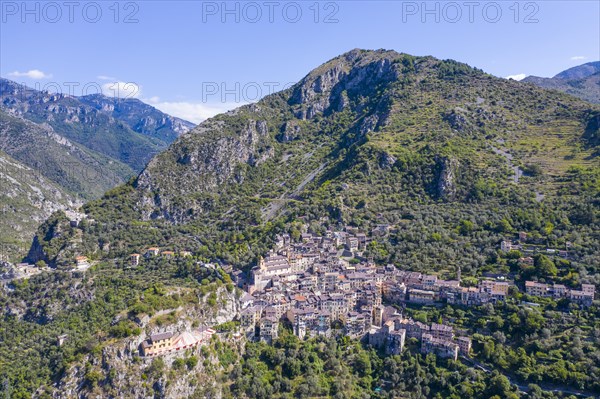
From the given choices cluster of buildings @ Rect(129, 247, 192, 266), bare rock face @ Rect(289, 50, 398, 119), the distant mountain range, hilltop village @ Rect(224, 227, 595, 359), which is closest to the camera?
hilltop village @ Rect(224, 227, 595, 359)

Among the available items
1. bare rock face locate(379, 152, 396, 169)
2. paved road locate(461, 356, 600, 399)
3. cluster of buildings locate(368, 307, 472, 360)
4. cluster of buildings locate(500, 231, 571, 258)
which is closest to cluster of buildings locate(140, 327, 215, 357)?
cluster of buildings locate(368, 307, 472, 360)

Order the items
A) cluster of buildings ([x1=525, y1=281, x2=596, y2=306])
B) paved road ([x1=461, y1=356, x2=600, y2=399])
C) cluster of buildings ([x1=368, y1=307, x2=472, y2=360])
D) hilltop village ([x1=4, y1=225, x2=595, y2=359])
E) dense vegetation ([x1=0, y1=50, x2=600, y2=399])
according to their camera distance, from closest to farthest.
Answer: paved road ([x1=461, y1=356, x2=600, y2=399])
dense vegetation ([x1=0, y1=50, x2=600, y2=399])
cluster of buildings ([x1=368, y1=307, x2=472, y2=360])
hilltop village ([x1=4, y1=225, x2=595, y2=359])
cluster of buildings ([x1=525, y1=281, x2=596, y2=306])

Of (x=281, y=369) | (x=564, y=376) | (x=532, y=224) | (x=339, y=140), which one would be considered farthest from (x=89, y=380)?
(x=339, y=140)

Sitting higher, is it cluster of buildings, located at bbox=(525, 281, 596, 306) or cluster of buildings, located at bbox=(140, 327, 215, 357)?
cluster of buildings, located at bbox=(525, 281, 596, 306)

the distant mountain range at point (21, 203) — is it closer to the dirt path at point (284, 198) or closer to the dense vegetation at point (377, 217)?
the dense vegetation at point (377, 217)

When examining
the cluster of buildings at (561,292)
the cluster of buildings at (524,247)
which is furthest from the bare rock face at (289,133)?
the cluster of buildings at (561,292)

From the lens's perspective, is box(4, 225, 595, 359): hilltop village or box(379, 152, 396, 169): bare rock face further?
box(379, 152, 396, 169): bare rock face

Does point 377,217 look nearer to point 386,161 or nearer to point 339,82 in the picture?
point 386,161

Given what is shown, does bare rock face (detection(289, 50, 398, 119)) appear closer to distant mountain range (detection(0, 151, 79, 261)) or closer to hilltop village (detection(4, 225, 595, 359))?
distant mountain range (detection(0, 151, 79, 261))
